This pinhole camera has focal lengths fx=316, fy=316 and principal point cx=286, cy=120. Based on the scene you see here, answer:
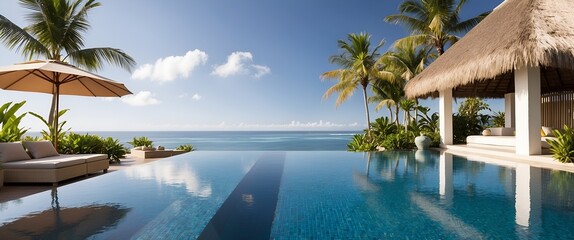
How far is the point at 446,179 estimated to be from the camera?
18.6 ft

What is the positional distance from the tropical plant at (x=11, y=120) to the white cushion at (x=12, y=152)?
169 cm

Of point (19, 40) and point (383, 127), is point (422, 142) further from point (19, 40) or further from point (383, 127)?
point (19, 40)

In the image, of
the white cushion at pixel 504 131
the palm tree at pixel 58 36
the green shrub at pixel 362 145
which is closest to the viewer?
the palm tree at pixel 58 36

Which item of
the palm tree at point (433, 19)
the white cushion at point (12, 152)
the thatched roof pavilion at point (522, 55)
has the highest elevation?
the palm tree at point (433, 19)

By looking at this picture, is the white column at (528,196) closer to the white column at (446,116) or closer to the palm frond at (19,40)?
the white column at (446,116)

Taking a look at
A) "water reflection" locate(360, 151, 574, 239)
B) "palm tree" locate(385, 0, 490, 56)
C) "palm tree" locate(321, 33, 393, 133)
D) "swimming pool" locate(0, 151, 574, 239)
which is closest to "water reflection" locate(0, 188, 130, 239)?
"swimming pool" locate(0, 151, 574, 239)

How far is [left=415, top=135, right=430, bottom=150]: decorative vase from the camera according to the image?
10821mm

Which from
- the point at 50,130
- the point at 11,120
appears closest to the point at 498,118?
the point at 50,130

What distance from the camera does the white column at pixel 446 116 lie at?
10.9m

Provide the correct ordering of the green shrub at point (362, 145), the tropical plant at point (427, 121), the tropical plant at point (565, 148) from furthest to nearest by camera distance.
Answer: the tropical plant at point (427, 121) < the green shrub at point (362, 145) < the tropical plant at point (565, 148)

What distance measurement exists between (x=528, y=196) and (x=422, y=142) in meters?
6.65

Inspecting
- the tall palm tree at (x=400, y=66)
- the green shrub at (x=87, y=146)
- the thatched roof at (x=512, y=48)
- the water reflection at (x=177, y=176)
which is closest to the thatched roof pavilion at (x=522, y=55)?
the thatched roof at (x=512, y=48)

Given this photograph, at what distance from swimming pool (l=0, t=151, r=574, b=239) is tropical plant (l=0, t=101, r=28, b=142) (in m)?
2.90

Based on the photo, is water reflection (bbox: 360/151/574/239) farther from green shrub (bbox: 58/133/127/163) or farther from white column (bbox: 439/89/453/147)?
green shrub (bbox: 58/133/127/163)
